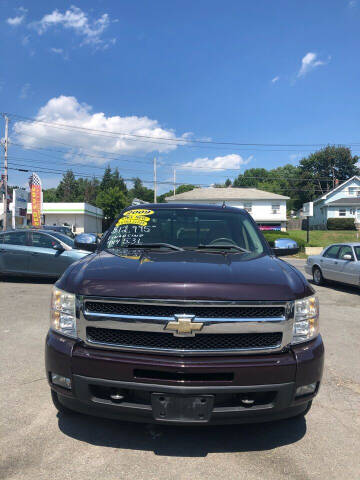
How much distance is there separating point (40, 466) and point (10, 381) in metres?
1.61

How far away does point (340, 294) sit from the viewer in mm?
10203

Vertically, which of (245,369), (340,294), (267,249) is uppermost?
(267,249)

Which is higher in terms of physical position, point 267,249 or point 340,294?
point 267,249

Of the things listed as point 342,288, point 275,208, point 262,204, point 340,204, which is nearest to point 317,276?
point 342,288

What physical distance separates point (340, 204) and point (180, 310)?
53.7 m

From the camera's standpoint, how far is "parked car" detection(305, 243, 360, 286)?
404 inches

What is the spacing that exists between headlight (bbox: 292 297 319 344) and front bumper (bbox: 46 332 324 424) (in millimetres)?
108

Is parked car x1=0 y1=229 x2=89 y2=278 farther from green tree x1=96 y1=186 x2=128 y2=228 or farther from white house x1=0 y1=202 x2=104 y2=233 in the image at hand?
green tree x1=96 y1=186 x2=128 y2=228

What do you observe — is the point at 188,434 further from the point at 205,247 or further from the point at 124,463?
the point at 205,247

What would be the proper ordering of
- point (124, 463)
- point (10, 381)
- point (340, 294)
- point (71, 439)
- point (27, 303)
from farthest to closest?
point (340, 294), point (27, 303), point (10, 381), point (71, 439), point (124, 463)

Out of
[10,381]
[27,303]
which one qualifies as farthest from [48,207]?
[10,381]

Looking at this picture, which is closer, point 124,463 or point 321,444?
point 124,463

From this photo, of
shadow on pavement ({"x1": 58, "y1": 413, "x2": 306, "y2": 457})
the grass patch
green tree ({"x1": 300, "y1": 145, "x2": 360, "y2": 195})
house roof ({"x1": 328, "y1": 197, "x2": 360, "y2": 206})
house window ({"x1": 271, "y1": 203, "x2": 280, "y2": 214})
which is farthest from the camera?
green tree ({"x1": 300, "y1": 145, "x2": 360, "y2": 195})

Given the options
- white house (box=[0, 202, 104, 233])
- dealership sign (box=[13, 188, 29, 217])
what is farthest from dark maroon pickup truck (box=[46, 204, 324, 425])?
white house (box=[0, 202, 104, 233])
